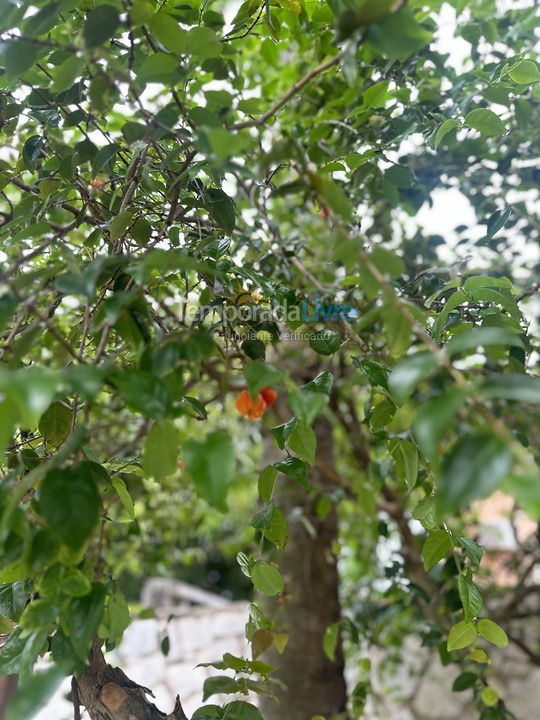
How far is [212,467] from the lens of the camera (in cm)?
44

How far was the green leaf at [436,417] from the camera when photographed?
0.36 metres

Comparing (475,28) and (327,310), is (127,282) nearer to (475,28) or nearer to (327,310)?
(327,310)

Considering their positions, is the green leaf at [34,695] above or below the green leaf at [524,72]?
below

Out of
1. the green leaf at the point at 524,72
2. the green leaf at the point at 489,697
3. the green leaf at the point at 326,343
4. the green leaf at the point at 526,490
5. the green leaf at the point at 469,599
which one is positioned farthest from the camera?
the green leaf at the point at 489,697

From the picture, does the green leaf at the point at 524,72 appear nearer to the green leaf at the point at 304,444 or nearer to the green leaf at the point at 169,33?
the green leaf at the point at 169,33

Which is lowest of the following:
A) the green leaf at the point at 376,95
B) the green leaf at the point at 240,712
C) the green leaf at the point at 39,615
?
the green leaf at the point at 240,712

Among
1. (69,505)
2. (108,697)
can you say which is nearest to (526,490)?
(69,505)

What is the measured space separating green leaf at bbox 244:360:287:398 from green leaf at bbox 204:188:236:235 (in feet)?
0.98

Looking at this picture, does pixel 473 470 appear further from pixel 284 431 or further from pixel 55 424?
pixel 55 424

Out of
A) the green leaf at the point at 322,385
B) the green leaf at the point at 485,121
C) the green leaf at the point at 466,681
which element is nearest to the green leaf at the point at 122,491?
the green leaf at the point at 322,385

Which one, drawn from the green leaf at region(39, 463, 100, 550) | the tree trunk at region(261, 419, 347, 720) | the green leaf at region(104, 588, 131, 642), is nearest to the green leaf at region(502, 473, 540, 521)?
the green leaf at region(39, 463, 100, 550)

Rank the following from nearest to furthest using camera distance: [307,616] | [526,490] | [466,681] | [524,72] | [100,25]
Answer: [526,490]
[100,25]
[524,72]
[466,681]
[307,616]

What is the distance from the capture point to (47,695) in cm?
43

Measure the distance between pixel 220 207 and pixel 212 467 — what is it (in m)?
0.43
